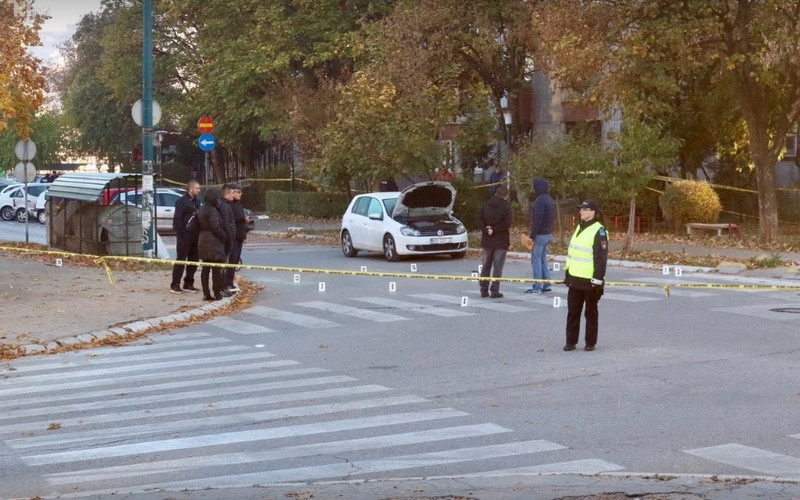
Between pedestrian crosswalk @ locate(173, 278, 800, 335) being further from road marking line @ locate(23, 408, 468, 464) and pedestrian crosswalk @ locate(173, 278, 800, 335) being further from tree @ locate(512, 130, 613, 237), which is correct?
tree @ locate(512, 130, 613, 237)

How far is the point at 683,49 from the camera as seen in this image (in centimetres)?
2914

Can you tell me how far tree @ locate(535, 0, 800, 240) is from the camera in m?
29.3

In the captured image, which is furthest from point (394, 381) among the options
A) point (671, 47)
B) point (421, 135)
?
point (421, 135)

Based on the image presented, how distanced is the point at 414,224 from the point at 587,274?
14.6m

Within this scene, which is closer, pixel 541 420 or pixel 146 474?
pixel 146 474

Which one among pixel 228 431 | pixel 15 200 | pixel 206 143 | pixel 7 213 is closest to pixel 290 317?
pixel 228 431

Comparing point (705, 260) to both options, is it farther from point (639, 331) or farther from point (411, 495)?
point (411, 495)

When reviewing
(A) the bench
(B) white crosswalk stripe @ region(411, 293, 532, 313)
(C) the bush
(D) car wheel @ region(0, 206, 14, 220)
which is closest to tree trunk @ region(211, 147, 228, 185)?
(D) car wheel @ region(0, 206, 14, 220)

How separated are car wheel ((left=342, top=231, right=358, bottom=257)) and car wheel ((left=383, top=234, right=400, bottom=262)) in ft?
6.21

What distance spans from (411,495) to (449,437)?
242 centimetres

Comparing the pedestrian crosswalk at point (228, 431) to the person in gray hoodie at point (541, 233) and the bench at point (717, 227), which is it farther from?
the bench at point (717, 227)

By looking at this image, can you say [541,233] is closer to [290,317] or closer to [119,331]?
[290,317]

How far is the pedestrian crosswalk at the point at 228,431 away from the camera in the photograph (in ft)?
28.8

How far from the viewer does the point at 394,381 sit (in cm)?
1268
